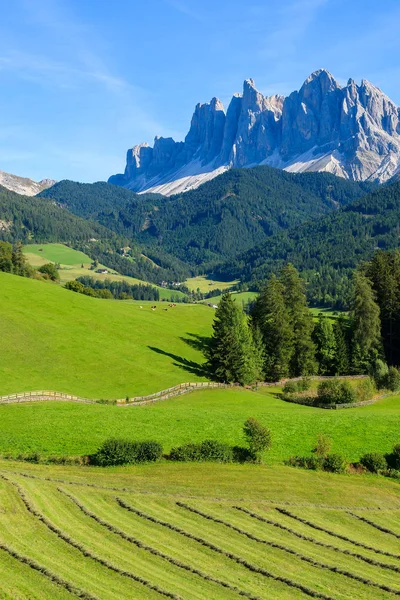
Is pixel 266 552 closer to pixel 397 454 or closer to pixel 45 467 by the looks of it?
pixel 45 467

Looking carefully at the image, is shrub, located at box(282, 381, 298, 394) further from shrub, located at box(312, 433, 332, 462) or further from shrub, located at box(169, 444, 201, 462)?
shrub, located at box(169, 444, 201, 462)

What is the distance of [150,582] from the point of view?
27359 millimetres

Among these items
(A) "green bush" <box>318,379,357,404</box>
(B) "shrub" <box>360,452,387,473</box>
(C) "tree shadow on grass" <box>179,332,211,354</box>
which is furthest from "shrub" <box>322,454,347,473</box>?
(C) "tree shadow on grass" <box>179,332,211,354</box>

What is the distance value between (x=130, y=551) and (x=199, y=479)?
48.5ft

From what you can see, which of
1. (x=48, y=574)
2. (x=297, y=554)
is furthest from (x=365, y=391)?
(x=48, y=574)

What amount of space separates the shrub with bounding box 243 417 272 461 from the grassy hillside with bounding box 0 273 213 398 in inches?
1138

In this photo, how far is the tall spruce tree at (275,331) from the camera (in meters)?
98.4

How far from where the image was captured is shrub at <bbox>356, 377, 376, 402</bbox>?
84.0 metres

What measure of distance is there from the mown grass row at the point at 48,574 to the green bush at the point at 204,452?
22.6 meters

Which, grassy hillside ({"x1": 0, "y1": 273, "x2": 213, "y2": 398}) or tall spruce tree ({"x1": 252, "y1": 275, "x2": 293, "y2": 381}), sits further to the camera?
tall spruce tree ({"x1": 252, "y1": 275, "x2": 293, "y2": 381})

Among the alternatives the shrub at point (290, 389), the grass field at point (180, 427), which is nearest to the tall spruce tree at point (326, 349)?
the shrub at point (290, 389)

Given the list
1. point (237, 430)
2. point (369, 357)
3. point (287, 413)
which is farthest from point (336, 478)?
point (369, 357)

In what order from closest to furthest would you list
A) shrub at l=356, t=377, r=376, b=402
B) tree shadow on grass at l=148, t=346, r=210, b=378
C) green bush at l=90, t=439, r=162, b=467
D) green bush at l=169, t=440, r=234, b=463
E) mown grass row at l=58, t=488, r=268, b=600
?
mown grass row at l=58, t=488, r=268, b=600 → green bush at l=90, t=439, r=162, b=467 → green bush at l=169, t=440, r=234, b=463 → shrub at l=356, t=377, r=376, b=402 → tree shadow on grass at l=148, t=346, r=210, b=378

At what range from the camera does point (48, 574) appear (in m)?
26.7
